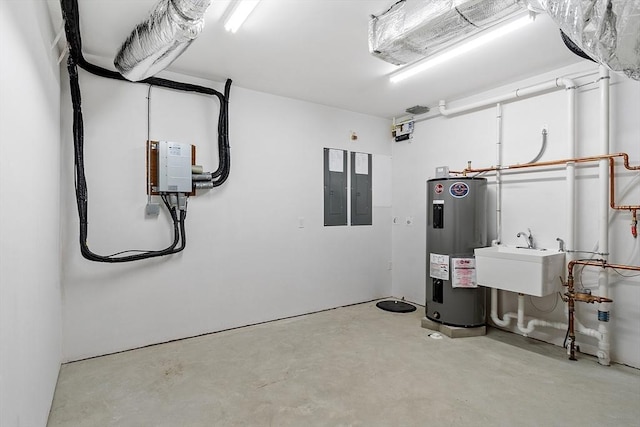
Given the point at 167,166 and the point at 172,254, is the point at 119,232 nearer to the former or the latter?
the point at 172,254

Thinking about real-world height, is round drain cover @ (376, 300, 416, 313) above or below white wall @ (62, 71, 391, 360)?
below

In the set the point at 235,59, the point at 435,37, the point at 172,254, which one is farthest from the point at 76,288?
the point at 435,37

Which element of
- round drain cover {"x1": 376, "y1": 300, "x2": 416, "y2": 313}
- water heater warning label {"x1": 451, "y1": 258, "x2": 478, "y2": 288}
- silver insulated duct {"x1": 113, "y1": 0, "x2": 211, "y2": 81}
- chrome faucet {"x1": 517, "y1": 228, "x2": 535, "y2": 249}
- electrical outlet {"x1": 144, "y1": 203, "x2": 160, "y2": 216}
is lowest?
round drain cover {"x1": 376, "y1": 300, "x2": 416, "y2": 313}

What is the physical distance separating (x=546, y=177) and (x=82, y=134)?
422 centimetres

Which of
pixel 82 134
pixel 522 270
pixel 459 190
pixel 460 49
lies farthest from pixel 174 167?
pixel 522 270

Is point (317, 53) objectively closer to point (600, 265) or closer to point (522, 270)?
point (522, 270)

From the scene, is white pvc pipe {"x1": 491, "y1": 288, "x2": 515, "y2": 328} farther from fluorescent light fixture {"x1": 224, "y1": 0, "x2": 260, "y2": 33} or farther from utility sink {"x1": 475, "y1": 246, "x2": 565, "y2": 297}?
fluorescent light fixture {"x1": 224, "y1": 0, "x2": 260, "y2": 33}

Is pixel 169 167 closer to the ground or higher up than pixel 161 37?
closer to the ground

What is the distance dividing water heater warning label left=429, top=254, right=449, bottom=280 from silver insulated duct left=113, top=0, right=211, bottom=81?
9.76 ft

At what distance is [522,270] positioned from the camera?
2.90m

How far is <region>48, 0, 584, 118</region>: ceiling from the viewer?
7.39 feet

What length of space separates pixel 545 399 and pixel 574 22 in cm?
229

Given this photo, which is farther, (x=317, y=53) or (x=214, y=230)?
(x=214, y=230)

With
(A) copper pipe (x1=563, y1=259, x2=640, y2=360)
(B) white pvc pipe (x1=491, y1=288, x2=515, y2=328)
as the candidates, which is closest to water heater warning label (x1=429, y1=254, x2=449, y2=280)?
(B) white pvc pipe (x1=491, y1=288, x2=515, y2=328)
